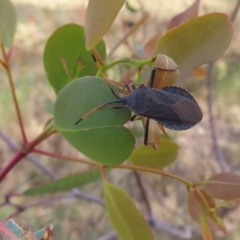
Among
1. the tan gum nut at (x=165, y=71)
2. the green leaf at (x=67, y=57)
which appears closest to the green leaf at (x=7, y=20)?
the green leaf at (x=67, y=57)

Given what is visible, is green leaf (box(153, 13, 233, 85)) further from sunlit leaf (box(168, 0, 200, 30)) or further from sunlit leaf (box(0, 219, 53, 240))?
sunlit leaf (box(0, 219, 53, 240))

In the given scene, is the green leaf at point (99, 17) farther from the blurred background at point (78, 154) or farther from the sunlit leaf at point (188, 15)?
the blurred background at point (78, 154)

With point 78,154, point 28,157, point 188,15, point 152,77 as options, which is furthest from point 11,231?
point 78,154

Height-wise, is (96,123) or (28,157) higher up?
(96,123)

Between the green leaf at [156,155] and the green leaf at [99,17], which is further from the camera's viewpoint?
the green leaf at [156,155]

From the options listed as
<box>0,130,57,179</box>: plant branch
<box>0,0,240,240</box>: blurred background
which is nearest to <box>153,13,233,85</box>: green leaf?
<box>0,130,57,179</box>: plant branch

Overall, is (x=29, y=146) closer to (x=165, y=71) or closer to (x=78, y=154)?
(x=165, y=71)

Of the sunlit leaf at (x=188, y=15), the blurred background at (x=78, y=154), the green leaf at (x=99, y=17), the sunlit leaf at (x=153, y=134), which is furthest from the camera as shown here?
the blurred background at (x=78, y=154)
